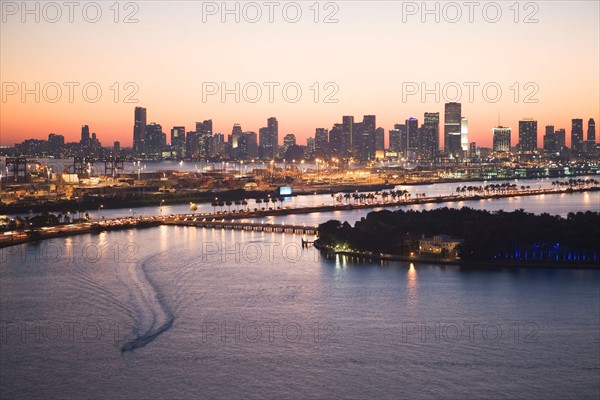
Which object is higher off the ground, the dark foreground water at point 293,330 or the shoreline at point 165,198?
the shoreline at point 165,198

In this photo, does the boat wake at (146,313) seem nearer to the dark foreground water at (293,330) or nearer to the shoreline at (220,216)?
the dark foreground water at (293,330)

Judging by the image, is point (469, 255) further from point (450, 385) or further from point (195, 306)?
point (450, 385)

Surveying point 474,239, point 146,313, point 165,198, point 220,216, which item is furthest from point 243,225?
point 146,313

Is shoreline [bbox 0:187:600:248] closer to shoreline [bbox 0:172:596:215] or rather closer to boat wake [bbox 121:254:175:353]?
shoreline [bbox 0:172:596:215]

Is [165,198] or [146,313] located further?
[165,198]

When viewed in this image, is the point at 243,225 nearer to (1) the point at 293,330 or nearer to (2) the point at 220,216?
(2) the point at 220,216

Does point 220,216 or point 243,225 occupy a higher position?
point 220,216

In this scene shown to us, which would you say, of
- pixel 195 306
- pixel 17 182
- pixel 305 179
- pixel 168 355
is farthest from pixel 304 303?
pixel 305 179

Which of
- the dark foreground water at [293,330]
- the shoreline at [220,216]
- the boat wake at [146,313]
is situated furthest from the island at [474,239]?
the shoreline at [220,216]

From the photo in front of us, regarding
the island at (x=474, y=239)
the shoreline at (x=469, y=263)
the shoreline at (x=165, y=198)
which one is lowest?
the shoreline at (x=469, y=263)
